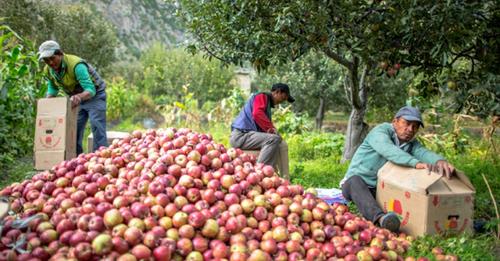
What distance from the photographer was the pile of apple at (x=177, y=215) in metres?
2.75

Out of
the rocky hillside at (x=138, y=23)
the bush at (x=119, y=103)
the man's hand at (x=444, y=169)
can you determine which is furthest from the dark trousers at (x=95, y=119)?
the rocky hillside at (x=138, y=23)

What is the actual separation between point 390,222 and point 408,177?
43 centimetres

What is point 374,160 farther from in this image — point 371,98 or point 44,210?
point 371,98

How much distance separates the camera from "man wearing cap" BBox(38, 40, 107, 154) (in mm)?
5586

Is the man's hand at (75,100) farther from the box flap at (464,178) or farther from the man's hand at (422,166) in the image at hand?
the box flap at (464,178)

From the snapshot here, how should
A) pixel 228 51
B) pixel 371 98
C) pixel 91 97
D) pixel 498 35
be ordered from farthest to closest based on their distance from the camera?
pixel 371 98, pixel 91 97, pixel 228 51, pixel 498 35

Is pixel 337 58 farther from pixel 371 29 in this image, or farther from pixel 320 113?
pixel 320 113

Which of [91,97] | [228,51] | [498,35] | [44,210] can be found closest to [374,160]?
[498,35]

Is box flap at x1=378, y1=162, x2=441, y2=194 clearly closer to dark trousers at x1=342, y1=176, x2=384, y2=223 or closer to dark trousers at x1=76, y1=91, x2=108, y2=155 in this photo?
dark trousers at x1=342, y1=176, x2=384, y2=223

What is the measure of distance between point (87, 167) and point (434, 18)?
2.95m

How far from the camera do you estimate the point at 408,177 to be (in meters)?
3.97

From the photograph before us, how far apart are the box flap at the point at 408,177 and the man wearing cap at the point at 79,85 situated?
11.7 ft

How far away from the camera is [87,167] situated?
3.74 meters

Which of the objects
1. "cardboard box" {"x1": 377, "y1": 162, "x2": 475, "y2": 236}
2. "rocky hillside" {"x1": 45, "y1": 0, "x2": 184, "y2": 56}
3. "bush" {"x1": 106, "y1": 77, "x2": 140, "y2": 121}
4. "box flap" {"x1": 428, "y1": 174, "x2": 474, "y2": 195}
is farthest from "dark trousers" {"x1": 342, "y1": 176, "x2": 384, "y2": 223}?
"rocky hillside" {"x1": 45, "y1": 0, "x2": 184, "y2": 56}
